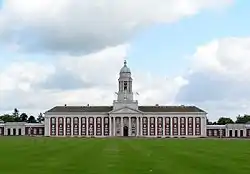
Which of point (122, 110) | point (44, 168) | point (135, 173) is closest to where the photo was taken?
point (135, 173)

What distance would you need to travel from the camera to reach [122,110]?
19412 cm

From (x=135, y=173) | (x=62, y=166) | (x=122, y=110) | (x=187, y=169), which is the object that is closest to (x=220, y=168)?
(x=187, y=169)

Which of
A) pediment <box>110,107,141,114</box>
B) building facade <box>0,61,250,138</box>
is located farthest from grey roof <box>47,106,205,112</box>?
pediment <box>110,107,141,114</box>

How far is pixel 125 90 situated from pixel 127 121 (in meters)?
11.2

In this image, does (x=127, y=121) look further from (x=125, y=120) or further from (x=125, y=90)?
(x=125, y=90)

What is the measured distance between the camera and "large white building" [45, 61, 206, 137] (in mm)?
194000

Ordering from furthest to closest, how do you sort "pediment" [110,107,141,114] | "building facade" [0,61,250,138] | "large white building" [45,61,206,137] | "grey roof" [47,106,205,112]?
"grey roof" [47,106,205,112]
"large white building" [45,61,206,137]
"building facade" [0,61,250,138]
"pediment" [110,107,141,114]

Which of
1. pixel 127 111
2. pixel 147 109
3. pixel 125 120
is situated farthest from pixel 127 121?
pixel 147 109

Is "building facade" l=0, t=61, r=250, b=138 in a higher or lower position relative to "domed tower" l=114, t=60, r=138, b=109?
lower

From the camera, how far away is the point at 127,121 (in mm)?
196000

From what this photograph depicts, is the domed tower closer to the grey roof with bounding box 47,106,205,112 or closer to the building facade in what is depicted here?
the building facade

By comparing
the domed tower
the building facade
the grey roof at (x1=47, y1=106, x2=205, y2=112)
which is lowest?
the building facade

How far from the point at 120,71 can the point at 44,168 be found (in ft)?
571

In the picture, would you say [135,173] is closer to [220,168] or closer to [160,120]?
[220,168]
